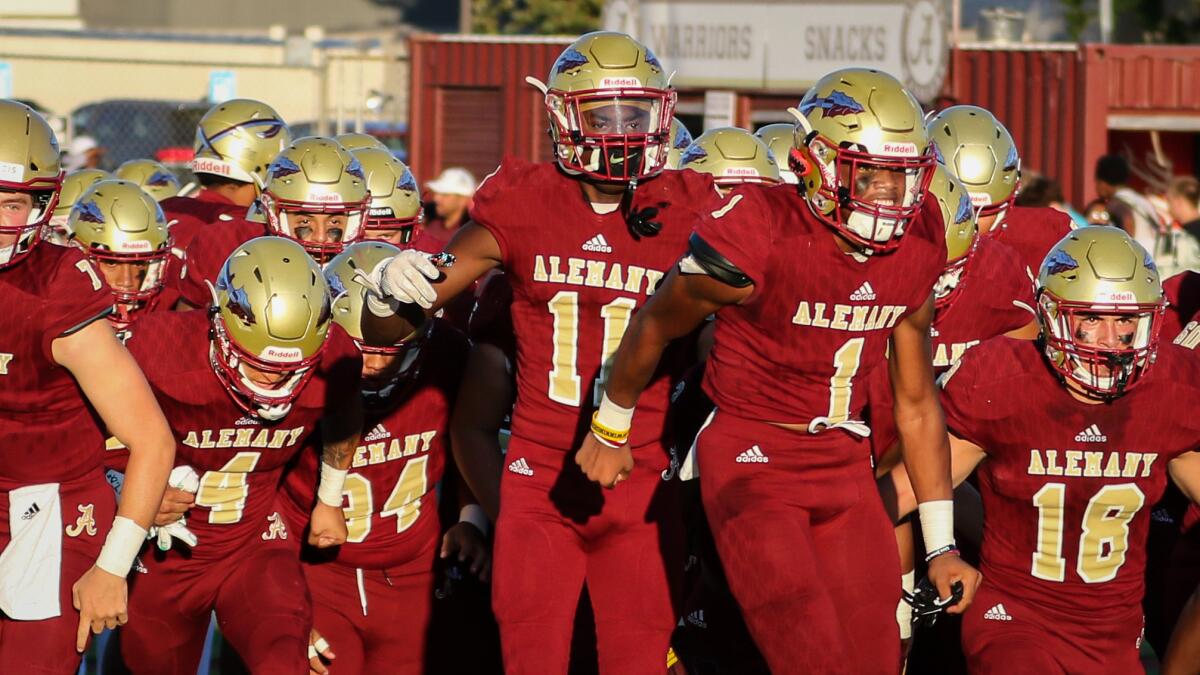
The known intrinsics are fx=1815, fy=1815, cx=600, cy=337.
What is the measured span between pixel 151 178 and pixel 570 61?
461cm

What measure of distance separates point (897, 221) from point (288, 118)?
61.3ft

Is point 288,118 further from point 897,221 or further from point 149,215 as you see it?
point 897,221

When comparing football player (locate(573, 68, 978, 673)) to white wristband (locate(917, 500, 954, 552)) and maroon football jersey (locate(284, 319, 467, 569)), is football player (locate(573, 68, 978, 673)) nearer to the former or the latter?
white wristband (locate(917, 500, 954, 552))

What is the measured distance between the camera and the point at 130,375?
495cm

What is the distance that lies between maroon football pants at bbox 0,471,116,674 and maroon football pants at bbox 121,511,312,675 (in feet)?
1.80

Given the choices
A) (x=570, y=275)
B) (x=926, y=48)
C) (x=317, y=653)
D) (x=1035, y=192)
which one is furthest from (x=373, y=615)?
(x=926, y=48)

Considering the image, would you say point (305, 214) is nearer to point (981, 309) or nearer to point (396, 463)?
point (396, 463)

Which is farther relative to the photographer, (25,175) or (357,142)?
(357,142)

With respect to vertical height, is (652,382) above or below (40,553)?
above

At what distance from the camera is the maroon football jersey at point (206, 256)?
6.66 m

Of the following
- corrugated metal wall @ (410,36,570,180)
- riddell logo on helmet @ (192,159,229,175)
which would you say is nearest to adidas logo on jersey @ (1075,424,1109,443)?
riddell logo on helmet @ (192,159,229,175)

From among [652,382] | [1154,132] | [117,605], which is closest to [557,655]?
[652,382]

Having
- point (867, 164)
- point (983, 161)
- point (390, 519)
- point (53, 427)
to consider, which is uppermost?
point (867, 164)

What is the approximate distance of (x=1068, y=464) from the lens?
547cm
